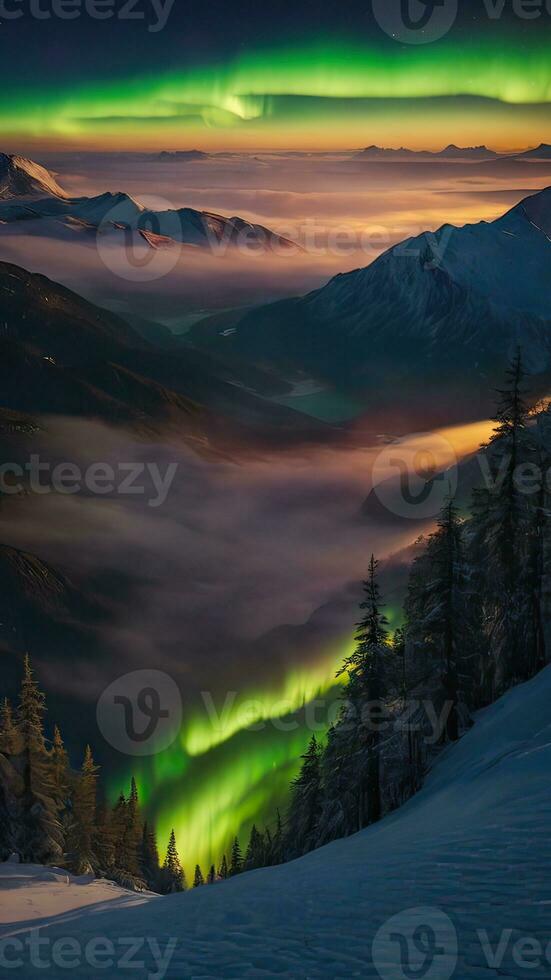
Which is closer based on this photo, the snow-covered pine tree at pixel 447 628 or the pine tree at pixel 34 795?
the snow-covered pine tree at pixel 447 628

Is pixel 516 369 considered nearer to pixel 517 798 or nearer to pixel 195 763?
pixel 517 798

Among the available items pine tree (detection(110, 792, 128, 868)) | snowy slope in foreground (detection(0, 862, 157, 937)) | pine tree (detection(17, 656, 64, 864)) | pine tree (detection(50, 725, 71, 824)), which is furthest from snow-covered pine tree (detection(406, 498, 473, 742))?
pine tree (detection(110, 792, 128, 868))

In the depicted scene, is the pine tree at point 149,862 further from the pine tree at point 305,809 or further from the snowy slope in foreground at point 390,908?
the snowy slope in foreground at point 390,908

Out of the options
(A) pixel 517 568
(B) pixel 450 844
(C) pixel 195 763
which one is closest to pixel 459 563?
(A) pixel 517 568
